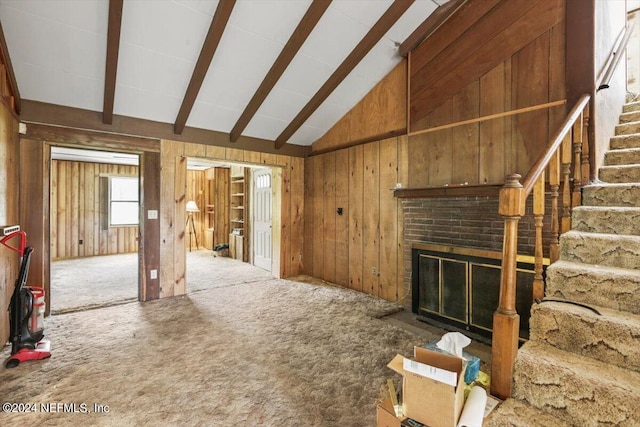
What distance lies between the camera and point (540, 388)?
1.37 m

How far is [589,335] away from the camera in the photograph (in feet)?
4.80

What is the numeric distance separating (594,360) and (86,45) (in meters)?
4.41

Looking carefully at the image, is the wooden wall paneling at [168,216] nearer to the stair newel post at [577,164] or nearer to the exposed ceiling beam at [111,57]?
the exposed ceiling beam at [111,57]

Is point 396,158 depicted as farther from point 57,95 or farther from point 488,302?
point 57,95

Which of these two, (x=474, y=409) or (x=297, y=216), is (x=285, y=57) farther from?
(x=474, y=409)

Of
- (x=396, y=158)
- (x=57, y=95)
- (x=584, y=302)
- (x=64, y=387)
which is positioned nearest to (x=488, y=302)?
(x=584, y=302)

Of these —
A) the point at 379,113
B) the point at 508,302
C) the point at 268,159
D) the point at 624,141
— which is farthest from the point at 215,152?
the point at 624,141

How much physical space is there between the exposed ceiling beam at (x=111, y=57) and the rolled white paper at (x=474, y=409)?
359 cm

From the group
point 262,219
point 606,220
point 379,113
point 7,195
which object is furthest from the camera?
point 262,219

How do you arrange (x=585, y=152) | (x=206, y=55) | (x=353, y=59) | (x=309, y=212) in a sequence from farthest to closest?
(x=309, y=212) → (x=353, y=59) → (x=206, y=55) → (x=585, y=152)

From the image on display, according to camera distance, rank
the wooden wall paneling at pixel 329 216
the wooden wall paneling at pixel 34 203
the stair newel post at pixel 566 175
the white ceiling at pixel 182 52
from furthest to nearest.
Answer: the wooden wall paneling at pixel 329 216 → the wooden wall paneling at pixel 34 203 → the white ceiling at pixel 182 52 → the stair newel post at pixel 566 175

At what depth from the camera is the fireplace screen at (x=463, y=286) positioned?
2705 millimetres

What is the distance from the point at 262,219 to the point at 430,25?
170 inches

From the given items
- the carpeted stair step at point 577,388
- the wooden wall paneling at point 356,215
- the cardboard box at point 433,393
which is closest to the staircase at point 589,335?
the carpeted stair step at point 577,388
